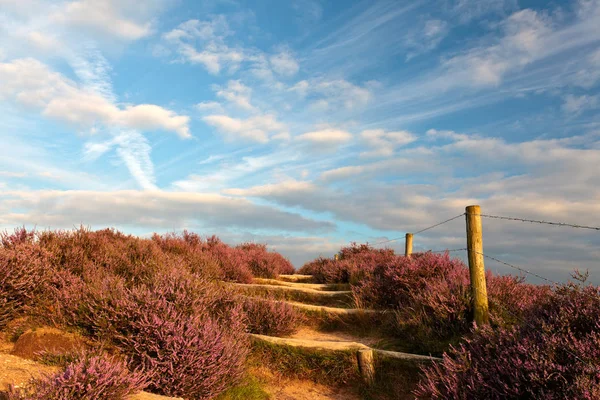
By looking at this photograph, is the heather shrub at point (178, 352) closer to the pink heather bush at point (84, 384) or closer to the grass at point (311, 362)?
the pink heather bush at point (84, 384)

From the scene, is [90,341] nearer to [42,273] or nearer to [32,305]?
[32,305]

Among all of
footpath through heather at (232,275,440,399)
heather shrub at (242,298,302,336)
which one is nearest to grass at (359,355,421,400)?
footpath through heather at (232,275,440,399)

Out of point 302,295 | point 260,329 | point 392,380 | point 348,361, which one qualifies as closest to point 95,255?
point 260,329

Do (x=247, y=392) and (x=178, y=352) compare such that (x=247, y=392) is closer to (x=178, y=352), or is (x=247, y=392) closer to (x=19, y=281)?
A: (x=178, y=352)

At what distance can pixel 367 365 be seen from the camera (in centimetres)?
585

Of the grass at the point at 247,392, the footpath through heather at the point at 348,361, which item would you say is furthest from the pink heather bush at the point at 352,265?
the grass at the point at 247,392

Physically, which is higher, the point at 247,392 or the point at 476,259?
the point at 476,259

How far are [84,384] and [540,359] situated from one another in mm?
4319

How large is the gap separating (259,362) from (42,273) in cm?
368

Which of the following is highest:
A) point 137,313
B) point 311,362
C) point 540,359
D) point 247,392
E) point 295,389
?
point 137,313

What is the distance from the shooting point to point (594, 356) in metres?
3.59

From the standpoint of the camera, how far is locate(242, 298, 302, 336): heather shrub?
708 centimetres

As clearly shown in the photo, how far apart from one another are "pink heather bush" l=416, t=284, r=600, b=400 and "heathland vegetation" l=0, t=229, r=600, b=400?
1 centimetres

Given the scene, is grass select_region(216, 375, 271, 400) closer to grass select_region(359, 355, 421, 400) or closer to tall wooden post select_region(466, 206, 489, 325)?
grass select_region(359, 355, 421, 400)
